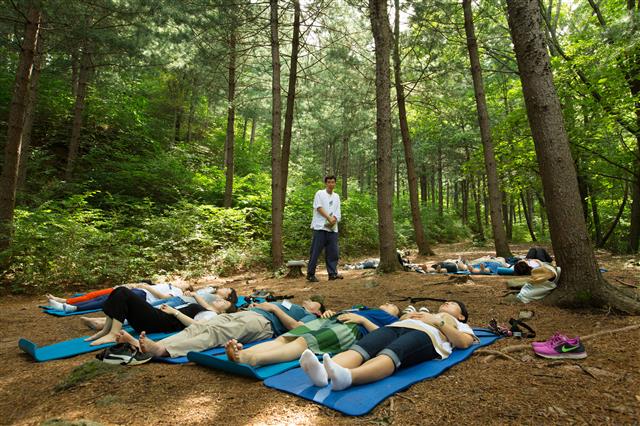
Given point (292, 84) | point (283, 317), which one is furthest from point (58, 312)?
point (292, 84)

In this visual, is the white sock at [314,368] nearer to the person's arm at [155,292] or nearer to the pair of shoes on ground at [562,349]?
the pair of shoes on ground at [562,349]

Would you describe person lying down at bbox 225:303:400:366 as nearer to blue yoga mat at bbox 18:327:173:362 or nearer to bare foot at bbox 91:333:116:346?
bare foot at bbox 91:333:116:346

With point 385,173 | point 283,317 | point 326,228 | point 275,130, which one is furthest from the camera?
point 275,130

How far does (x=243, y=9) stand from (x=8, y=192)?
6.74 meters

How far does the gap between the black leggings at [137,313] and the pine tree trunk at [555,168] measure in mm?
4432

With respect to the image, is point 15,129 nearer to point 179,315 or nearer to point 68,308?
point 68,308

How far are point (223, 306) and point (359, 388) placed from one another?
97.1 inches

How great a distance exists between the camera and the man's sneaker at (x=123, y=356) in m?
3.02

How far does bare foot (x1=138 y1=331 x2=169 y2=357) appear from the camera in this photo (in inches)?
123

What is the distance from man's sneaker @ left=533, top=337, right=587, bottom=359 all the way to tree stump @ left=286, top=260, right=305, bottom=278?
5.68 m

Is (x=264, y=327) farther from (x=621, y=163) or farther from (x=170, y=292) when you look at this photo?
(x=621, y=163)

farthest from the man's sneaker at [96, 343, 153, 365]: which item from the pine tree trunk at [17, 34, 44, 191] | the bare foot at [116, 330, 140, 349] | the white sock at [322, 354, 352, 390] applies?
the pine tree trunk at [17, 34, 44, 191]

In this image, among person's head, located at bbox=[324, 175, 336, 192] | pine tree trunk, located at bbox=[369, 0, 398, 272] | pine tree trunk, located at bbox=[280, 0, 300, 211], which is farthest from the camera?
pine tree trunk, located at bbox=[280, 0, 300, 211]

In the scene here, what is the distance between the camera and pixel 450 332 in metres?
3.20
